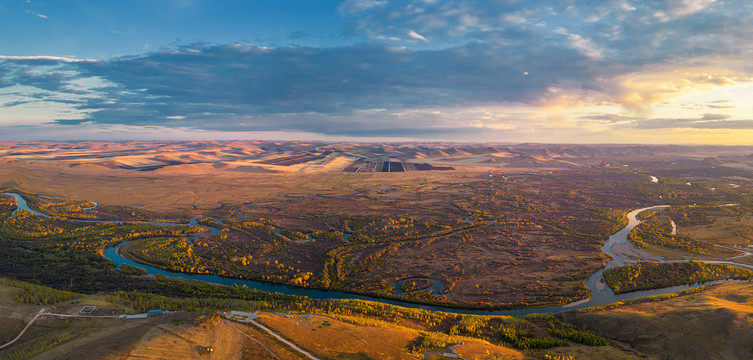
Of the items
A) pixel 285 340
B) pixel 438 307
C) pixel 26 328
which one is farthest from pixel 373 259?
pixel 26 328

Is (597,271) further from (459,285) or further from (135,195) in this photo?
(135,195)

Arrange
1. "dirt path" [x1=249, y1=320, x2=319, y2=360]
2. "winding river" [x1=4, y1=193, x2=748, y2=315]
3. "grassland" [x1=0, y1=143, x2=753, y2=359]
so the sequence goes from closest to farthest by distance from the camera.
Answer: "dirt path" [x1=249, y1=320, x2=319, y2=360] < "grassland" [x1=0, y1=143, x2=753, y2=359] < "winding river" [x1=4, y1=193, x2=748, y2=315]

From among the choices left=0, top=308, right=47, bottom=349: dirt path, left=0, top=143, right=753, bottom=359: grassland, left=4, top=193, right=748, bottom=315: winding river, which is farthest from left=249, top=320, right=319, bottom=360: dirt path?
left=0, top=308, right=47, bottom=349: dirt path

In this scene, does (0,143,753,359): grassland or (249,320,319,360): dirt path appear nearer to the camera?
(249,320,319,360): dirt path

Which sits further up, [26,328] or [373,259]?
[373,259]

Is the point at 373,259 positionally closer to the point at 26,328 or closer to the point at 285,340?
the point at 285,340

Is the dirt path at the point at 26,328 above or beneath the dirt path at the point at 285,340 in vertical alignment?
beneath

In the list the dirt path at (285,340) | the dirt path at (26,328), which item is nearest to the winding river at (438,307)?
the dirt path at (285,340)

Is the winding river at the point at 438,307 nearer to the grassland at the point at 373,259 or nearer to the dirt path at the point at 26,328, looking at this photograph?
the grassland at the point at 373,259

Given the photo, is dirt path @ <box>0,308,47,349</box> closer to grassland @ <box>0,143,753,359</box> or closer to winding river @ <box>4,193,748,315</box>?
grassland @ <box>0,143,753,359</box>

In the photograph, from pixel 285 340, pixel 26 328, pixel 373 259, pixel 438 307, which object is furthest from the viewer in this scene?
pixel 373 259

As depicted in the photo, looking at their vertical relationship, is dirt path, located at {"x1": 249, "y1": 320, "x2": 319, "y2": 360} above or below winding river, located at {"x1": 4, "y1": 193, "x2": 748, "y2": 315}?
above

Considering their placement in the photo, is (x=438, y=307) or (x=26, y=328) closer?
(x=26, y=328)

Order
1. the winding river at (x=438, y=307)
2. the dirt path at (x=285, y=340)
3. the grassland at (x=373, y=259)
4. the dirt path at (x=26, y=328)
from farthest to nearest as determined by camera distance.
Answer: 1. the winding river at (x=438, y=307)
2. the grassland at (x=373, y=259)
3. the dirt path at (x=26, y=328)
4. the dirt path at (x=285, y=340)
